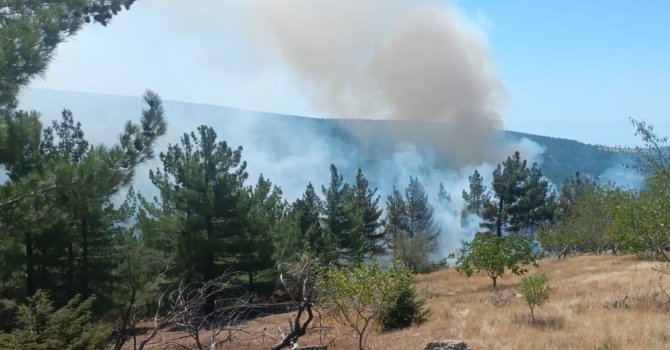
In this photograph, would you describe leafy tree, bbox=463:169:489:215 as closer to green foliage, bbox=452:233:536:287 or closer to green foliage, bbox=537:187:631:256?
green foliage, bbox=537:187:631:256

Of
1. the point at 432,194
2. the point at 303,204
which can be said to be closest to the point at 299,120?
the point at 432,194

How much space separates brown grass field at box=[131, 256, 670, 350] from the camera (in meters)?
9.46

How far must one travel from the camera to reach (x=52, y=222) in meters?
6.24

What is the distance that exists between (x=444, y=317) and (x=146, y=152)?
9937mm

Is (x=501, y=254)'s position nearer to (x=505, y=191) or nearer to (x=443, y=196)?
(x=505, y=191)

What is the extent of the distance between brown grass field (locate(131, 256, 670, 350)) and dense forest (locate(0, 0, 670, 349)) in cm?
107

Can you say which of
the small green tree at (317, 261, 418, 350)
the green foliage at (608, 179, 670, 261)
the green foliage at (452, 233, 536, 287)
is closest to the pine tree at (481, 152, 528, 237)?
the green foliage at (452, 233, 536, 287)

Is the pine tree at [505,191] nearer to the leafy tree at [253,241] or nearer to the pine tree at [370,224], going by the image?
the pine tree at [370,224]

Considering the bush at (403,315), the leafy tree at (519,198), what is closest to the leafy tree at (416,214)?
the leafy tree at (519,198)

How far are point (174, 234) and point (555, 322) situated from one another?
44.1 feet

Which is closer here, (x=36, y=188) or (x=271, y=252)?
(x=36, y=188)

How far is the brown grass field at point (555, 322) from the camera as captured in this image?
946 centimetres

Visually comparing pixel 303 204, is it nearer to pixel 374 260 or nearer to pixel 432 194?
pixel 374 260

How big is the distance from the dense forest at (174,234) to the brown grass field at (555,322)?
1068mm
